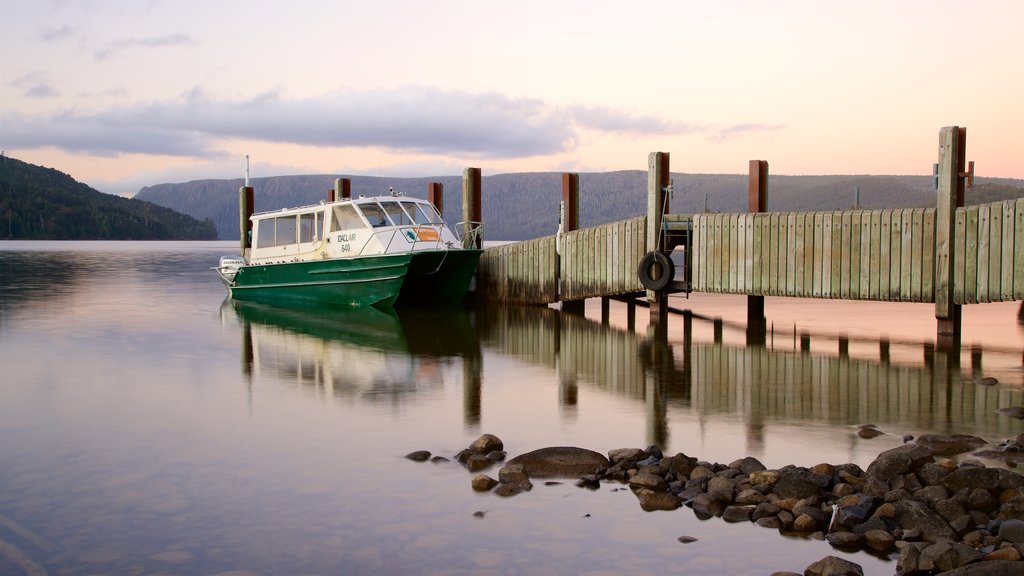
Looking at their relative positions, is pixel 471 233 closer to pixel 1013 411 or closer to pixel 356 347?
pixel 356 347

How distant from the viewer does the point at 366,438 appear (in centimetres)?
904

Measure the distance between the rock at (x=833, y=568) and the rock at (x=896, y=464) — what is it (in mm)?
1342

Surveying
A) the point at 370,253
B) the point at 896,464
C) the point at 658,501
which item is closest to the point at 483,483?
the point at 658,501

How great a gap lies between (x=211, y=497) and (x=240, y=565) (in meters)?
1.49

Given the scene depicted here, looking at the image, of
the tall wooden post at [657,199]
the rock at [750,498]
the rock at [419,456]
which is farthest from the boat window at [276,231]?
the rock at [750,498]

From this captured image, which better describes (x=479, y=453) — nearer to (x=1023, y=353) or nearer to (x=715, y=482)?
(x=715, y=482)

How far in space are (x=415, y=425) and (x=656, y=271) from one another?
9.96 metres

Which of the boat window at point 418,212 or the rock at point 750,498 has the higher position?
the boat window at point 418,212

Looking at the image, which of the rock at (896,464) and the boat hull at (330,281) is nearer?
the rock at (896,464)

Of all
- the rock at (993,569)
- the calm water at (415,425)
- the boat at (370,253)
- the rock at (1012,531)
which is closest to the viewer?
the rock at (993,569)

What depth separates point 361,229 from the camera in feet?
72.0

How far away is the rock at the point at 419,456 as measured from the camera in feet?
26.6

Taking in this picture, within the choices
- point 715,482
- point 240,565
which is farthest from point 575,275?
point 240,565

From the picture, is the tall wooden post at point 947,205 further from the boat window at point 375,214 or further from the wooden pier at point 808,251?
the boat window at point 375,214
